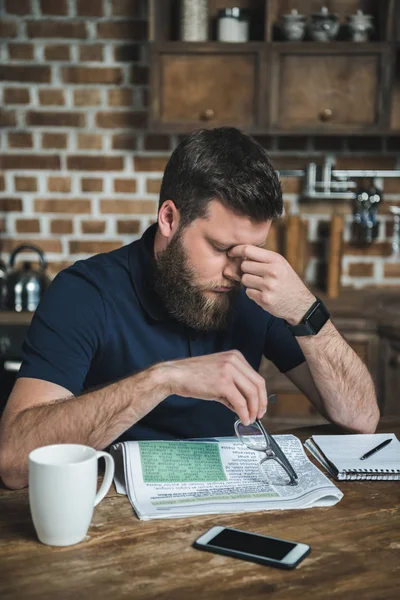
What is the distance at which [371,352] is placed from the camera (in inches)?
112

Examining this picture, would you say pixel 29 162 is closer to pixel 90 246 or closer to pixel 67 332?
pixel 90 246

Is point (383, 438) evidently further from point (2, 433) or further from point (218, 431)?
point (2, 433)

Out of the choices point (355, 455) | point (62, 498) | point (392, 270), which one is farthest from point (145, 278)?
point (392, 270)

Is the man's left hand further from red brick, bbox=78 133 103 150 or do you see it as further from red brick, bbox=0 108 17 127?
red brick, bbox=0 108 17 127

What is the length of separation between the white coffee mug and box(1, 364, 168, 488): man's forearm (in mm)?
260

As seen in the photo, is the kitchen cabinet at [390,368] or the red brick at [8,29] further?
the red brick at [8,29]

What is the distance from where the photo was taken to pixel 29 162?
3.15 metres

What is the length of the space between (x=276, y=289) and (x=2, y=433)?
0.60 m

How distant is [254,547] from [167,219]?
821 mm

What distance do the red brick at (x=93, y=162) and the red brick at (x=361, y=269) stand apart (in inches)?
42.9

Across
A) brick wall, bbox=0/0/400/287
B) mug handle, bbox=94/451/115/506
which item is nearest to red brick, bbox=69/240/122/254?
brick wall, bbox=0/0/400/287

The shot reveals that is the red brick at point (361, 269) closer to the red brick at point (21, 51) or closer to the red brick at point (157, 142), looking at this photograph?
the red brick at point (157, 142)

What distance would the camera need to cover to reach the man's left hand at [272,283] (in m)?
1.48

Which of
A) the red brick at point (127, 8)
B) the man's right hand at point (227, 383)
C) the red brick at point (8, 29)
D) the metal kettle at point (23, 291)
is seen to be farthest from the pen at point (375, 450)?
the red brick at point (8, 29)
